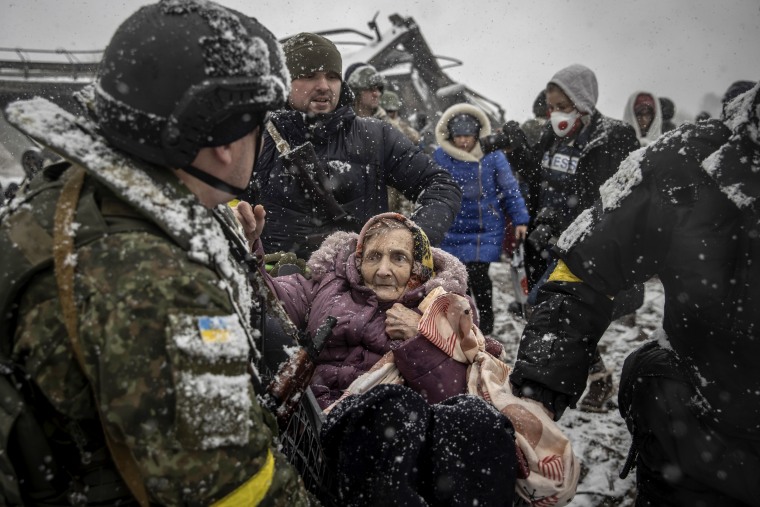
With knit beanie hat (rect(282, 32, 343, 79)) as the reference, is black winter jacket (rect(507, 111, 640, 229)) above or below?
below

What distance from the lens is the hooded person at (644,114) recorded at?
604 cm

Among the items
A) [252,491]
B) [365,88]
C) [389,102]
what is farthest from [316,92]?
[389,102]

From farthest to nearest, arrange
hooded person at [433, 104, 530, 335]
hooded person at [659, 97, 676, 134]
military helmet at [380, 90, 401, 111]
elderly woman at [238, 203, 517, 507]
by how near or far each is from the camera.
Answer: military helmet at [380, 90, 401, 111]
hooded person at [659, 97, 676, 134]
hooded person at [433, 104, 530, 335]
elderly woman at [238, 203, 517, 507]

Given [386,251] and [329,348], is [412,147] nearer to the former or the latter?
[386,251]

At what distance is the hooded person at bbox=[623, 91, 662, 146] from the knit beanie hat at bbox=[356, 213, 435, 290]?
4572mm

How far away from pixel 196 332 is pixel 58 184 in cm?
52

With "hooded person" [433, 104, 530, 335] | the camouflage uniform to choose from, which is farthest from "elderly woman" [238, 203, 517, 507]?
"hooded person" [433, 104, 530, 335]

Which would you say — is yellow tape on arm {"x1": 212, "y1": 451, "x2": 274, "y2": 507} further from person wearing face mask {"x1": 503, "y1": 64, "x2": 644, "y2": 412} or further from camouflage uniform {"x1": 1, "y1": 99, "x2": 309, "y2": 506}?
person wearing face mask {"x1": 503, "y1": 64, "x2": 644, "y2": 412}

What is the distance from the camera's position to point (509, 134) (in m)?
4.95

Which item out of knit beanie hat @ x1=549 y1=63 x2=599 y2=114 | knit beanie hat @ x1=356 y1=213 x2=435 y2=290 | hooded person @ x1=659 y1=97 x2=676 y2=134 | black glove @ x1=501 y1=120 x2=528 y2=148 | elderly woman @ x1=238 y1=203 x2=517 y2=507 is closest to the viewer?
elderly woman @ x1=238 y1=203 x2=517 y2=507

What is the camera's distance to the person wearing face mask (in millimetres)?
4047

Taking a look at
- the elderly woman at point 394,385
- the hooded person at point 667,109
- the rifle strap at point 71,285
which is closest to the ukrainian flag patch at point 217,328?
the rifle strap at point 71,285

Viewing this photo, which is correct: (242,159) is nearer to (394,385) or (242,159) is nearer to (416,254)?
(394,385)

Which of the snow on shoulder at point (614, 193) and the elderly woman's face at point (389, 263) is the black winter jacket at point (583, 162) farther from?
the snow on shoulder at point (614, 193)
